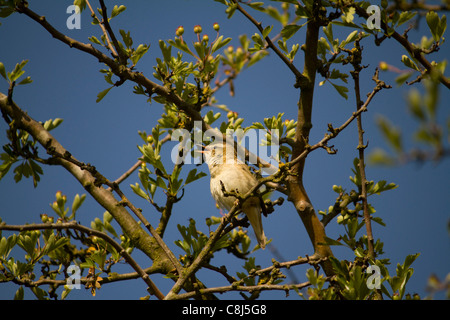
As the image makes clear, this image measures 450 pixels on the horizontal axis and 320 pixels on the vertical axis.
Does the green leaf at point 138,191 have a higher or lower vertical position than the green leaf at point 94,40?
lower

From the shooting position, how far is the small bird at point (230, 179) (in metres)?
4.84

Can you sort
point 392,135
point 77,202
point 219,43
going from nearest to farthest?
point 392,135
point 219,43
point 77,202

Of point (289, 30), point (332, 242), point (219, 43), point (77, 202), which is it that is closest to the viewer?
point (289, 30)

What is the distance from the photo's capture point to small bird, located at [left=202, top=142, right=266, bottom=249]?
4.84 meters

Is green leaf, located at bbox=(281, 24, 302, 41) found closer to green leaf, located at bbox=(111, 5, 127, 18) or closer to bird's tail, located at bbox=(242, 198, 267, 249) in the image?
green leaf, located at bbox=(111, 5, 127, 18)

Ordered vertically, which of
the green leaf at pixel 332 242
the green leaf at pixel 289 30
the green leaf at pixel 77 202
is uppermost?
the green leaf at pixel 289 30

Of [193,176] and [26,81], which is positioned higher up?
[26,81]

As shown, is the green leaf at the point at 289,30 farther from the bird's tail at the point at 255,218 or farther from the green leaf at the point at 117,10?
the bird's tail at the point at 255,218

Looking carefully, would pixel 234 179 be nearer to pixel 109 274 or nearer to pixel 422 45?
pixel 109 274

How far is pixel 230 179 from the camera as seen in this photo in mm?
5059

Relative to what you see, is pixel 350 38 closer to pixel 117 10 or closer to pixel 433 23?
pixel 433 23

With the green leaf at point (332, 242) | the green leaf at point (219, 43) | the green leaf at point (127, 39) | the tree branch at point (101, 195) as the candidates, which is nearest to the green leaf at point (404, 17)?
the green leaf at point (219, 43)

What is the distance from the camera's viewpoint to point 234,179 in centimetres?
505

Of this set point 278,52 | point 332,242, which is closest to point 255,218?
point 332,242
